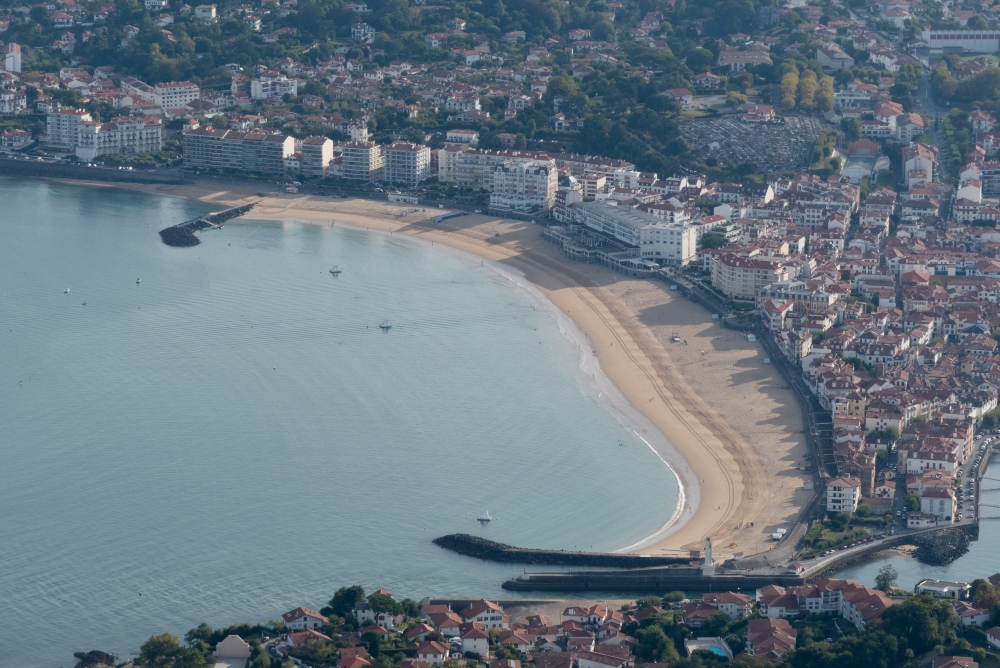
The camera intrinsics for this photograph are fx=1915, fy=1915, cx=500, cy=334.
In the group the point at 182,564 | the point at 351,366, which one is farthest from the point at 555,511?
the point at 351,366

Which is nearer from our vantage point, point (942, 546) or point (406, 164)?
point (942, 546)

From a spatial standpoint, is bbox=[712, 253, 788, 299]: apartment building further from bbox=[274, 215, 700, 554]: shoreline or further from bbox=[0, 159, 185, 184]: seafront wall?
bbox=[0, 159, 185, 184]: seafront wall

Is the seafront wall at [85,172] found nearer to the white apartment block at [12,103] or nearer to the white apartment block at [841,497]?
the white apartment block at [12,103]

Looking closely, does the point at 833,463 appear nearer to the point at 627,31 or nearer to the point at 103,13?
the point at 627,31

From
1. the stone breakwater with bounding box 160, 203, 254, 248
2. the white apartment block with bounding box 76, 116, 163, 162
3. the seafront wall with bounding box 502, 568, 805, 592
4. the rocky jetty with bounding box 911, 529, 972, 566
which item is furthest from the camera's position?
the white apartment block with bounding box 76, 116, 163, 162

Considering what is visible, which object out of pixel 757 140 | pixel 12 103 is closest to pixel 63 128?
pixel 12 103

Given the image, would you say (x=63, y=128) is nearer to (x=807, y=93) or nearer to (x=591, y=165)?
(x=591, y=165)

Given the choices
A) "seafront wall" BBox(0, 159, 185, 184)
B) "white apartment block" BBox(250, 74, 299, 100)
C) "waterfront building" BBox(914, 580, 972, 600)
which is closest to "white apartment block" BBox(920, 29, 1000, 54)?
"white apartment block" BBox(250, 74, 299, 100)
